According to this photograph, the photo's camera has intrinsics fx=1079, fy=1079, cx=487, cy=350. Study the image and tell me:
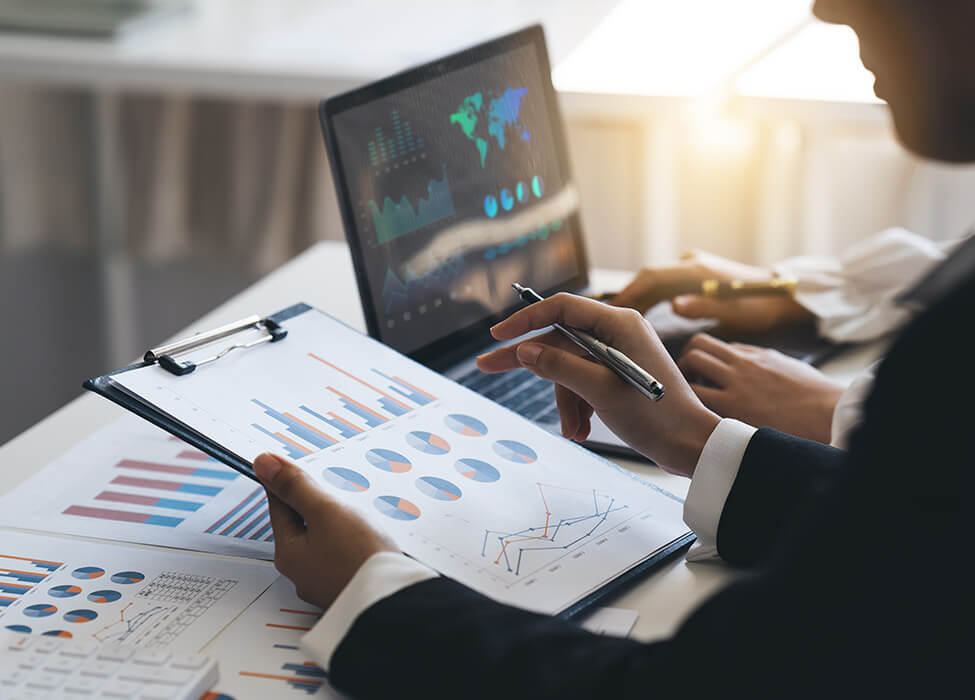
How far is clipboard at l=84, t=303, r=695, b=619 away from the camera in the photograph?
0.74m

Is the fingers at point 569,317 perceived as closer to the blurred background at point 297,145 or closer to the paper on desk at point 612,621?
the paper on desk at point 612,621

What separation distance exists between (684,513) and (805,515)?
0.31m

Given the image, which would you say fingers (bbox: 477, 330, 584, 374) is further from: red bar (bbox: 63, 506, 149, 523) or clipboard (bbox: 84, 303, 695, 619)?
red bar (bbox: 63, 506, 149, 523)

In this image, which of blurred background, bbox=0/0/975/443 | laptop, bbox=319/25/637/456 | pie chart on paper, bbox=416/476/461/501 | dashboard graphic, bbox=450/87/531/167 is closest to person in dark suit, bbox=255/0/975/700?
pie chart on paper, bbox=416/476/461/501

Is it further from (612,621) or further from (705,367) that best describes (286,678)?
(705,367)

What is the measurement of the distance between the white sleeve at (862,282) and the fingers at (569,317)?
504 millimetres

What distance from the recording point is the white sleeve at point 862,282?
1.30m

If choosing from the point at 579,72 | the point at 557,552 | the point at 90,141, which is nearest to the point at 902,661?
the point at 557,552

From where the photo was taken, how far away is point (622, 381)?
0.86 metres

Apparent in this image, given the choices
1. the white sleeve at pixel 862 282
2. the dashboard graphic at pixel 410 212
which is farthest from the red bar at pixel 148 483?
the white sleeve at pixel 862 282

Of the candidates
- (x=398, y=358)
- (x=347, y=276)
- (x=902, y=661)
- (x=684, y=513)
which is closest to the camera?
(x=902, y=661)

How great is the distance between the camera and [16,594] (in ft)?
2.44

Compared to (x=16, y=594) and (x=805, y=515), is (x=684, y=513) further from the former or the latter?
(x=16, y=594)

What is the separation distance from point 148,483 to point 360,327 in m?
0.47
